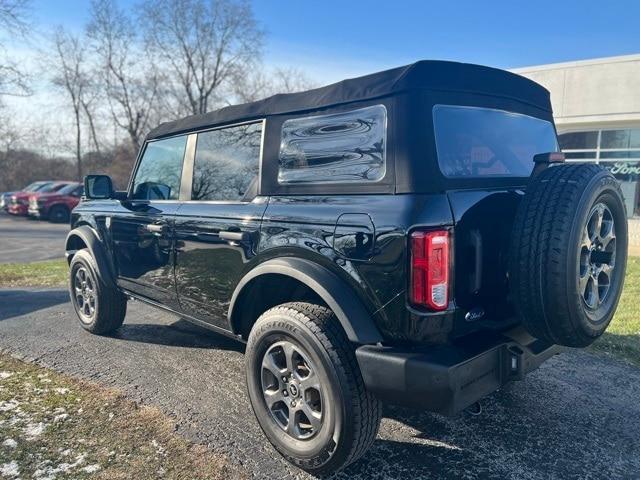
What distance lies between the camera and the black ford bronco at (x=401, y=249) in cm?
218

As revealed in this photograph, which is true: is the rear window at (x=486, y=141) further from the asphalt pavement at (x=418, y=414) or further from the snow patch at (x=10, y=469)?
the snow patch at (x=10, y=469)

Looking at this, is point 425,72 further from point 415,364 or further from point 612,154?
point 612,154

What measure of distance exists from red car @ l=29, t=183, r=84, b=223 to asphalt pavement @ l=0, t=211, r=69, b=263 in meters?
0.40

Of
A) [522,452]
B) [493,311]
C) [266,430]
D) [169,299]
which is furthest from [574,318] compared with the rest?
[169,299]

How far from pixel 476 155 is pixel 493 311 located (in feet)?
2.75

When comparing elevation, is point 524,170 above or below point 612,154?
below

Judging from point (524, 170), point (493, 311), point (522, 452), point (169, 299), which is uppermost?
point (524, 170)

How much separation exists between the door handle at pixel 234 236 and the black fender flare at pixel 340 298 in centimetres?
47

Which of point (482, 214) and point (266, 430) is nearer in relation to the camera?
point (482, 214)

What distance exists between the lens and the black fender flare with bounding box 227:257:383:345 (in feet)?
7.47

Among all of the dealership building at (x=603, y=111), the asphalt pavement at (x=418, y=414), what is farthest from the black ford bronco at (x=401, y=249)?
the dealership building at (x=603, y=111)

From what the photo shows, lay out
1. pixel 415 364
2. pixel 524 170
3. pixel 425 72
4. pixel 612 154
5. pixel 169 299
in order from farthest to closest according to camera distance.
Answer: pixel 612 154 < pixel 169 299 < pixel 524 170 < pixel 425 72 < pixel 415 364

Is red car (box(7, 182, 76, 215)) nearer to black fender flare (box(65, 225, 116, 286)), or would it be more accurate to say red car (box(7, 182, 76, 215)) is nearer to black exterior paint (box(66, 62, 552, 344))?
black fender flare (box(65, 225, 116, 286))

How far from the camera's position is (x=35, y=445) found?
274cm
